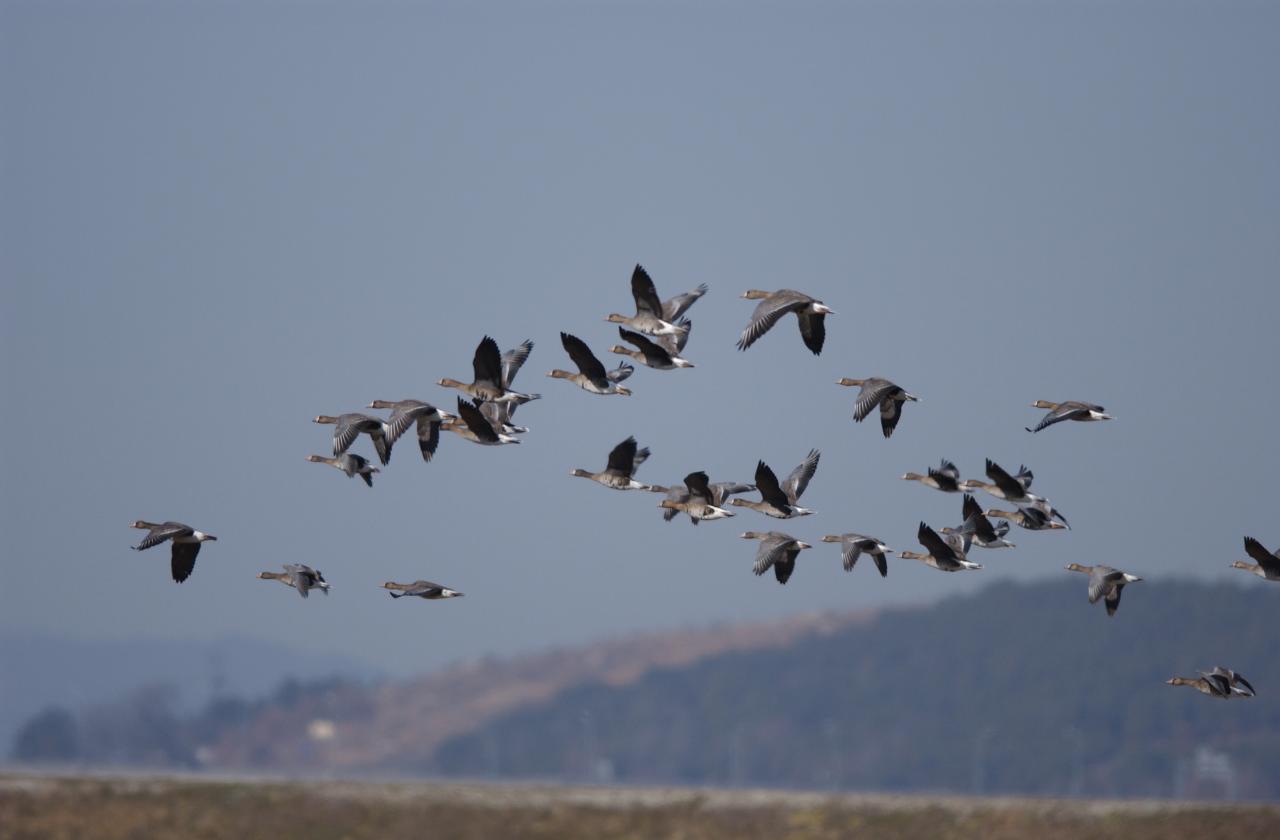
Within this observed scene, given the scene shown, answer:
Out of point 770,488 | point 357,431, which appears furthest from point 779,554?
point 357,431

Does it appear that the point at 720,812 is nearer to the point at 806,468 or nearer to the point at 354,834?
the point at 354,834

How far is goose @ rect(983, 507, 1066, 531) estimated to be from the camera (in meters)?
34.8

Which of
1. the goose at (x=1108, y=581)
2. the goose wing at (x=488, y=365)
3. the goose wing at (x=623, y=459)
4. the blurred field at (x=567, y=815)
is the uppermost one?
the goose wing at (x=488, y=365)

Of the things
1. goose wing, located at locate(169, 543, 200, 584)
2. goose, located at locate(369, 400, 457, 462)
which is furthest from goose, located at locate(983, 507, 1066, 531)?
goose wing, located at locate(169, 543, 200, 584)

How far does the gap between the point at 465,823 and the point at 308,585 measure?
44.1m

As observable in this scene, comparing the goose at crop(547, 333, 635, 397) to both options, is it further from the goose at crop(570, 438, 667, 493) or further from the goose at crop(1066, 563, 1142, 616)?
the goose at crop(1066, 563, 1142, 616)

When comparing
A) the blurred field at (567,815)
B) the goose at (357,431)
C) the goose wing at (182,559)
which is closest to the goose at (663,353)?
the goose at (357,431)

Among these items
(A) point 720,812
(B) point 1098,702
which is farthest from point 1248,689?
(B) point 1098,702

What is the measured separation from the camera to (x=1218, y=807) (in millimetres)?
74625

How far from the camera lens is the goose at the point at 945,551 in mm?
35312

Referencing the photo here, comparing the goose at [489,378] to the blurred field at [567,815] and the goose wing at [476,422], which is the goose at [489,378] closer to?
the goose wing at [476,422]

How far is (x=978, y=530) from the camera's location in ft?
117

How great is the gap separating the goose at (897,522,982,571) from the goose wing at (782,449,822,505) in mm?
2601

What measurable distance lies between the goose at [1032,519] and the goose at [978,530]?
317 mm
